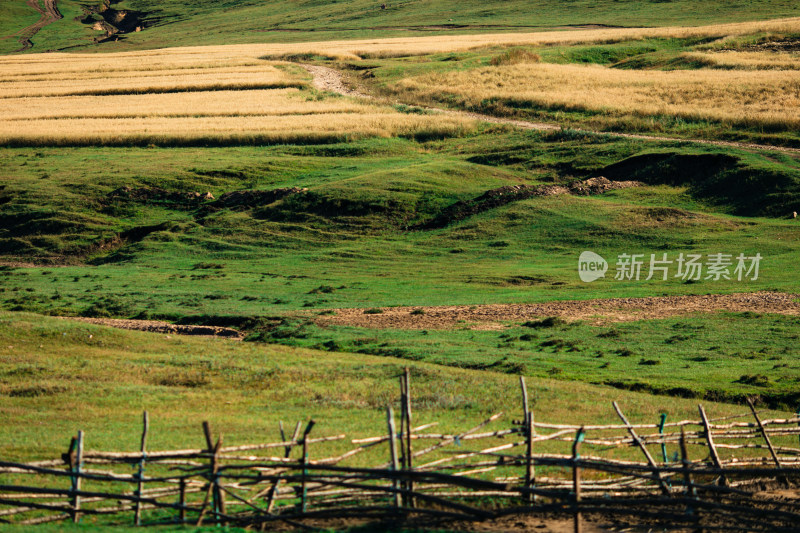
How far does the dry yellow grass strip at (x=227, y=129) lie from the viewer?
62188 millimetres

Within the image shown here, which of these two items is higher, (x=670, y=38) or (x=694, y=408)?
(x=670, y=38)

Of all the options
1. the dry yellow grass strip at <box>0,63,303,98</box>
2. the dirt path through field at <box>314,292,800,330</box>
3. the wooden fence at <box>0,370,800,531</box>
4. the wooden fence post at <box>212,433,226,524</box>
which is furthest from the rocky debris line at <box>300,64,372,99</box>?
the wooden fence post at <box>212,433,226,524</box>

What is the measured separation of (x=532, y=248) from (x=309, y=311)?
14.7 metres

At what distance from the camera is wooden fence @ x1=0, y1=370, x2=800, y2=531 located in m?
12.2

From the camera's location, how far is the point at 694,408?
20.2 m

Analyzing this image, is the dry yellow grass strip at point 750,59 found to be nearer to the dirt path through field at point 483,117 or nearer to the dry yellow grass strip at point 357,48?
the dry yellow grass strip at point 357,48

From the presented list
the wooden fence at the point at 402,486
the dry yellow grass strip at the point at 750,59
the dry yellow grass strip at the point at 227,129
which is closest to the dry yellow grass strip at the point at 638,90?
the dry yellow grass strip at the point at 750,59

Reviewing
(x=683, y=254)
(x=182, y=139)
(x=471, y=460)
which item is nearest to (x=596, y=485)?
(x=471, y=460)

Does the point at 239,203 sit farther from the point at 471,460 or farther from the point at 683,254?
the point at 471,460
